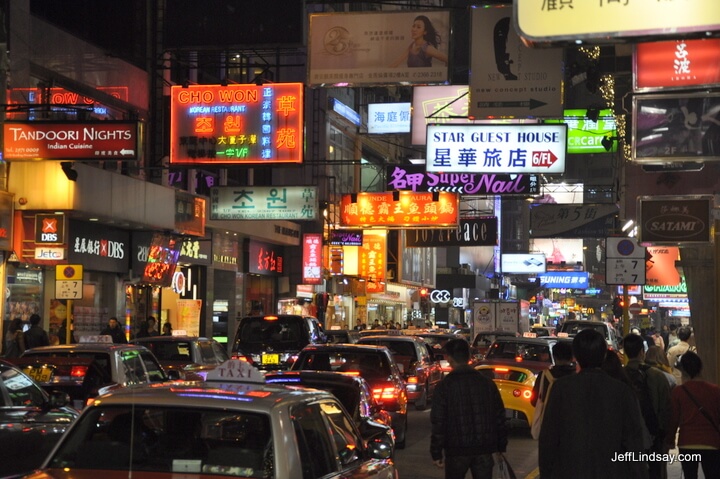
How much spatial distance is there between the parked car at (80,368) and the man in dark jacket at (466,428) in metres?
6.71

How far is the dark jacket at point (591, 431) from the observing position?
6797 millimetres

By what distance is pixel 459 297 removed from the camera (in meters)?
87.9

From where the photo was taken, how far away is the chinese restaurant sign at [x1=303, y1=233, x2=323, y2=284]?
45250mm

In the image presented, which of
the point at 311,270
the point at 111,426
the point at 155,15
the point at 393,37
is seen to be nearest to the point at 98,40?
the point at 155,15

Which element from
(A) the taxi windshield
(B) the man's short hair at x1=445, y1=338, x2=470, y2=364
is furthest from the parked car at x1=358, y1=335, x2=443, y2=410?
(A) the taxi windshield

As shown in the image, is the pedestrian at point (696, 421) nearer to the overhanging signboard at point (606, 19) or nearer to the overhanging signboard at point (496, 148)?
the overhanging signboard at point (606, 19)

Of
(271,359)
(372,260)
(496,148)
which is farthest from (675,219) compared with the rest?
(372,260)

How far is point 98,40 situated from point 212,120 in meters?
6.06

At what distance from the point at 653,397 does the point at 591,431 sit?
4.07m

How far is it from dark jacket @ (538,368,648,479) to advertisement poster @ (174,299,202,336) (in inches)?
1152

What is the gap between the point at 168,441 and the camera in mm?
6762

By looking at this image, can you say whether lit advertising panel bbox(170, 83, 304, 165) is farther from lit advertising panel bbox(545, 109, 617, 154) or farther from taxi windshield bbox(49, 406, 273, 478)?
taxi windshield bbox(49, 406, 273, 478)

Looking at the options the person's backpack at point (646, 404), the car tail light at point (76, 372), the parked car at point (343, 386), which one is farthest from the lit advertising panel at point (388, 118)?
the person's backpack at point (646, 404)

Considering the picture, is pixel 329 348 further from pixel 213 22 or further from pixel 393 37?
pixel 213 22
